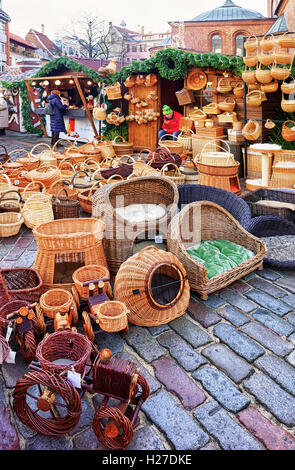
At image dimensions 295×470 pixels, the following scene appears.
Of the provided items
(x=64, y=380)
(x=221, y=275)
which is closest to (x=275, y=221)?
(x=221, y=275)

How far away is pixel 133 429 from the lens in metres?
2.29

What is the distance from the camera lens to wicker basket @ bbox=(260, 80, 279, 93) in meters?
7.82

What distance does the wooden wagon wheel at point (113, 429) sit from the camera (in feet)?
6.97

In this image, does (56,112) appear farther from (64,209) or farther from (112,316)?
(112,316)

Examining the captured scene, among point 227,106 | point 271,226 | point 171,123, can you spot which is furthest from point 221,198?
point 171,123

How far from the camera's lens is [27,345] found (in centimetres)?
282

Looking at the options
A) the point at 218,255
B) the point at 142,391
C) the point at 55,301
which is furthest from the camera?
the point at 218,255

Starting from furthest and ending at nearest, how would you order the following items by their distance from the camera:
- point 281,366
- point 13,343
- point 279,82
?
point 279,82 < point 13,343 < point 281,366

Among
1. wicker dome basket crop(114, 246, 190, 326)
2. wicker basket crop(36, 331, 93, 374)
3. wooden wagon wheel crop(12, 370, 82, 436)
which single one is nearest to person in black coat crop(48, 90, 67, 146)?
wicker dome basket crop(114, 246, 190, 326)

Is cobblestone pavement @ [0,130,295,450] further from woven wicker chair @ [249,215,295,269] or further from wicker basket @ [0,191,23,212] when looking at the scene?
wicker basket @ [0,191,23,212]

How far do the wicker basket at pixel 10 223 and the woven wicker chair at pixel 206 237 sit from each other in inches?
101

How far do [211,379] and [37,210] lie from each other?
386 cm

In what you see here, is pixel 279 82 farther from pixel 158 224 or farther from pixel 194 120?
pixel 158 224

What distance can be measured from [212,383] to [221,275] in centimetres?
133
